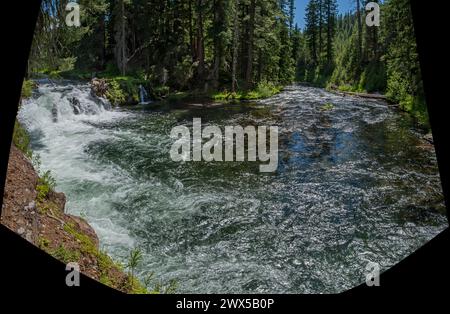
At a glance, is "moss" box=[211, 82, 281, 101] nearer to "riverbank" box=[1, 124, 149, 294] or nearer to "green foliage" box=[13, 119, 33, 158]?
"green foliage" box=[13, 119, 33, 158]

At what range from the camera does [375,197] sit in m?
9.02

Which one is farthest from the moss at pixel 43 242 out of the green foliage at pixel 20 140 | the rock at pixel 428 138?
the rock at pixel 428 138

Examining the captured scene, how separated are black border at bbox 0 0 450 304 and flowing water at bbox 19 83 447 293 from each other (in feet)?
7.66

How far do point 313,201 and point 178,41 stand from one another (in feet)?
100

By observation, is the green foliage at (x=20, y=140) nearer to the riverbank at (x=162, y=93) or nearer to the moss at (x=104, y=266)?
the moss at (x=104, y=266)

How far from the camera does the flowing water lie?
243 inches

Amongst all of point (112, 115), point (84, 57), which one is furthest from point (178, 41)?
point (112, 115)

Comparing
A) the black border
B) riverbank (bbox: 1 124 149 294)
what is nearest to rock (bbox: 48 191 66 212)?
riverbank (bbox: 1 124 149 294)

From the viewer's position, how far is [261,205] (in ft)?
28.3

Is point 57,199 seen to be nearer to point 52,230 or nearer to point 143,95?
point 52,230
